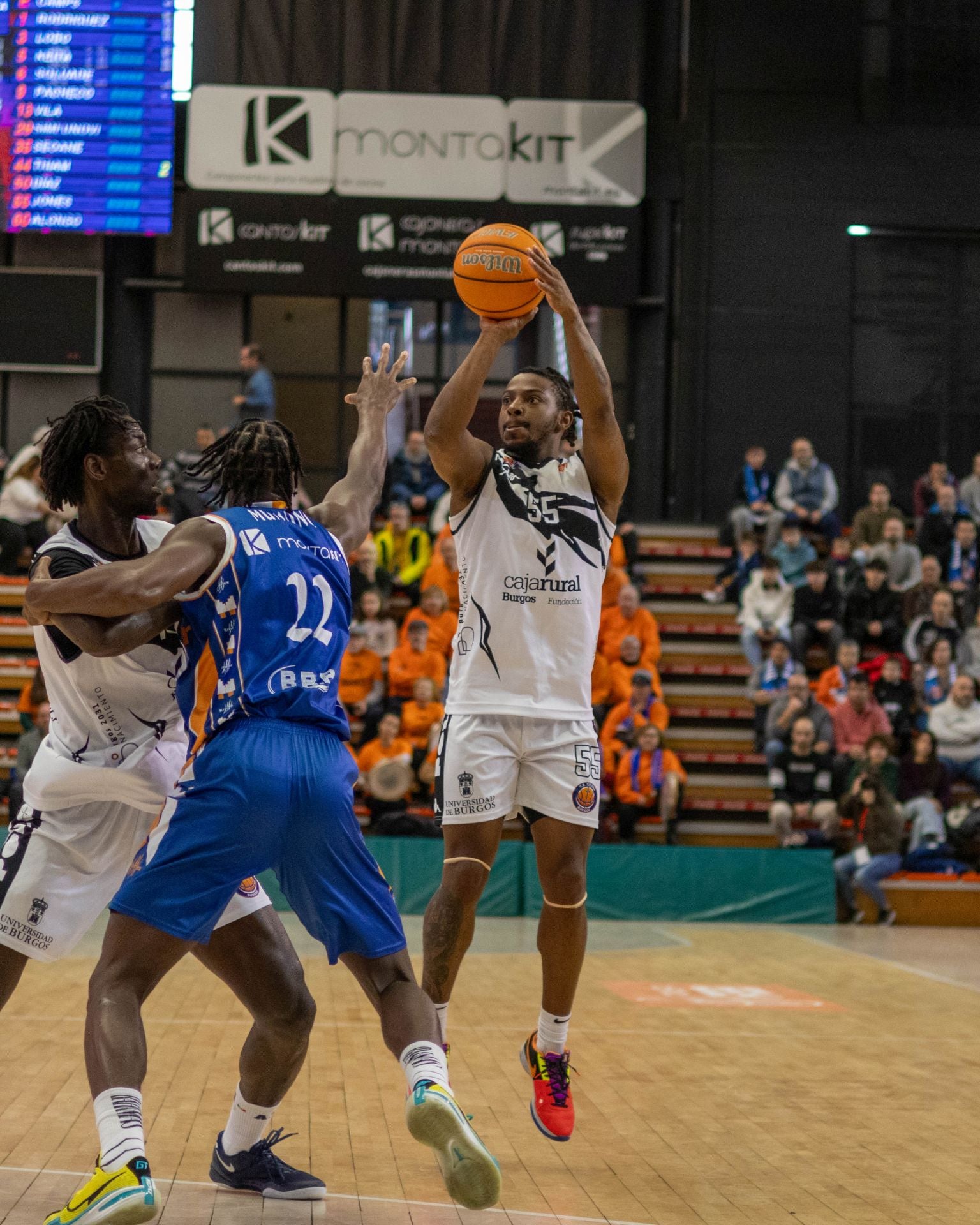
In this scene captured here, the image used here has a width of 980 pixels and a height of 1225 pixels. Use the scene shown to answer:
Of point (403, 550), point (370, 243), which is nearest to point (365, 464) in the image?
point (403, 550)

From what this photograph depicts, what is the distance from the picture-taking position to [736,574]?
18.1 metres

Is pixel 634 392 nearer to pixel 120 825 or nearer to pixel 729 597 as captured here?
pixel 729 597

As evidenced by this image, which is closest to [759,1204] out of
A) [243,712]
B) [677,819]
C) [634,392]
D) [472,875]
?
[472,875]

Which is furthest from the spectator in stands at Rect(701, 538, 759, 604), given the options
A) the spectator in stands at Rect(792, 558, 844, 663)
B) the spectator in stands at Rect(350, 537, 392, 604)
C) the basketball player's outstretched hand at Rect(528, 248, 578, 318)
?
the basketball player's outstretched hand at Rect(528, 248, 578, 318)

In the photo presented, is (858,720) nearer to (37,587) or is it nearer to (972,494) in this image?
(972,494)

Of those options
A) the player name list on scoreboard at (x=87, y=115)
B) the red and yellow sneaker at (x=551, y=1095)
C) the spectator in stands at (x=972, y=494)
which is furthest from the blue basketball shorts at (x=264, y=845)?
the player name list on scoreboard at (x=87, y=115)

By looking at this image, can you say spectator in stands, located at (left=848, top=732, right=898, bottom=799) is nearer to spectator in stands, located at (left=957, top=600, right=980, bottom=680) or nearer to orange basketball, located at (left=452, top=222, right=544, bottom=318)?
spectator in stands, located at (left=957, top=600, right=980, bottom=680)

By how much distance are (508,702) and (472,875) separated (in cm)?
60

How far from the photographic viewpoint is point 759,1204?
433 centimetres

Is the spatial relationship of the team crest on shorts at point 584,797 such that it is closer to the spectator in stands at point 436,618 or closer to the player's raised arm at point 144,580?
the player's raised arm at point 144,580

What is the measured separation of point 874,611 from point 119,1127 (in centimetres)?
1394

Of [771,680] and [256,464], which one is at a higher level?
[256,464]

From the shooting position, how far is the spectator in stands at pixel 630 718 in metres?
14.3

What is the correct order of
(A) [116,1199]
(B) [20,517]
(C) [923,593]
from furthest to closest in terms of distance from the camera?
(B) [20,517]
(C) [923,593]
(A) [116,1199]
